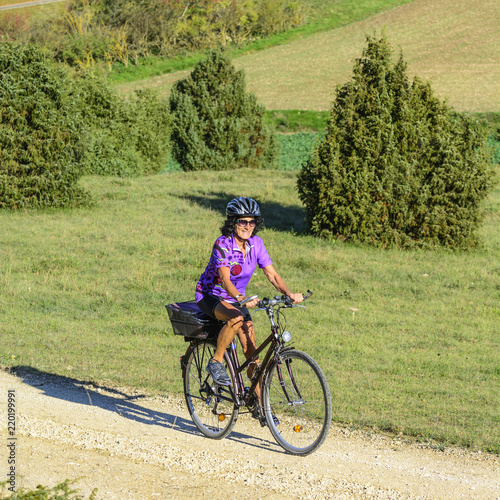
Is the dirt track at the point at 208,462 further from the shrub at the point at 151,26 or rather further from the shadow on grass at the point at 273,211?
the shrub at the point at 151,26

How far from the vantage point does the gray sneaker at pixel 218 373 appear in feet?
20.6

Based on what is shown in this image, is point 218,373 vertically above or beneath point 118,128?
beneath

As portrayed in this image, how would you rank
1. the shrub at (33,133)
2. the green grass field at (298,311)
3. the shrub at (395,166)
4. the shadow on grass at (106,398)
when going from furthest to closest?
the shrub at (33,133)
the shrub at (395,166)
the green grass field at (298,311)
the shadow on grass at (106,398)

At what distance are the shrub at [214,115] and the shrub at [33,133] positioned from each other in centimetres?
1342

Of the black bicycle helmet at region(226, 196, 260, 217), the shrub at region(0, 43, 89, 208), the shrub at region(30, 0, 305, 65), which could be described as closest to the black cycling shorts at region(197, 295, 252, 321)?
the black bicycle helmet at region(226, 196, 260, 217)

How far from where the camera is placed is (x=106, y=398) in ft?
26.8

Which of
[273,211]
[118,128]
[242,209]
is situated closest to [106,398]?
[242,209]

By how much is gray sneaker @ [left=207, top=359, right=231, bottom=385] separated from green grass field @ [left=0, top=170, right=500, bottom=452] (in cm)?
188

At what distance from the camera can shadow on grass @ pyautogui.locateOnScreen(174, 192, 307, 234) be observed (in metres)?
21.2

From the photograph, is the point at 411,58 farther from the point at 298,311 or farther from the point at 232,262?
the point at 232,262

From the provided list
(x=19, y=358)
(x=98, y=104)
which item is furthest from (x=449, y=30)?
(x=19, y=358)

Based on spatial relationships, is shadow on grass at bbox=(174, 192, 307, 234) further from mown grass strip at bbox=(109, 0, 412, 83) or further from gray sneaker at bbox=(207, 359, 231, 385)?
mown grass strip at bbox=(109, 0, 412, 83)

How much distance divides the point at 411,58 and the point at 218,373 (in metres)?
70.7

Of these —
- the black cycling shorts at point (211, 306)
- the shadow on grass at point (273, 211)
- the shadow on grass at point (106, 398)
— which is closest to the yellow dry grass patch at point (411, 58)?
the shadow on grass at point (273, 211)
